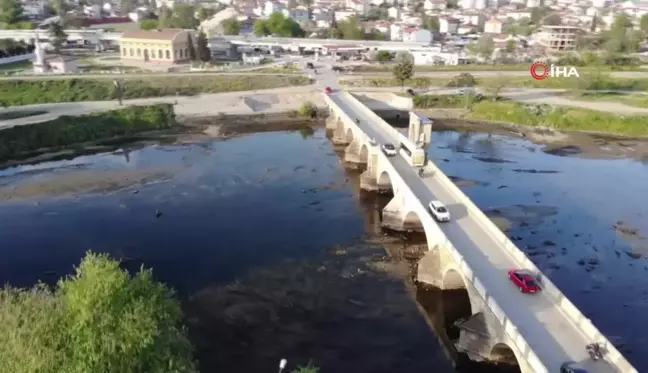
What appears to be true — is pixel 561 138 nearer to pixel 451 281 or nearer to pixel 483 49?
pixel 451 281

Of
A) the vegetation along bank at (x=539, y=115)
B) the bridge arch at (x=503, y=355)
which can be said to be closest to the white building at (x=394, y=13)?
the vegetation along bank at (x=539, y=115)

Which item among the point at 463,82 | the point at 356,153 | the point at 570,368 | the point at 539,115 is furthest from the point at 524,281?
the point at 463,82

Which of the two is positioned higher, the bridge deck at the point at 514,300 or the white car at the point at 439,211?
the white car at the point at 439,211

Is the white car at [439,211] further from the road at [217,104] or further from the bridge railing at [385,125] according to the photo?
the road at [217,104]

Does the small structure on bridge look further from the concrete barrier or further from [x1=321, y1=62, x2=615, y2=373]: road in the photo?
the concrete barrier

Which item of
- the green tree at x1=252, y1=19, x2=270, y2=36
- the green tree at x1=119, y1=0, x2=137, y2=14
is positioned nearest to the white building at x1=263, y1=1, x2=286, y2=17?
the green tree at x1=119, y1=0, x2=137, y2=14
